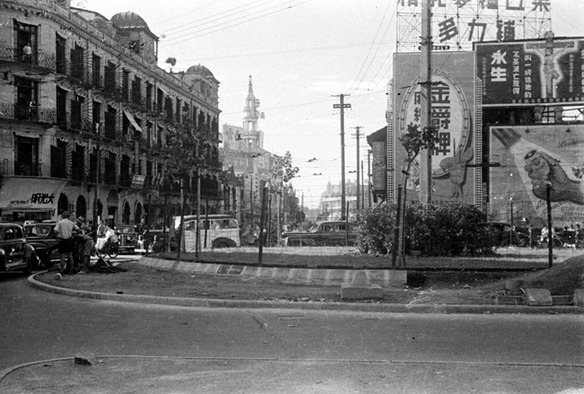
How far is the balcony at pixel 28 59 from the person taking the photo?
36.6m

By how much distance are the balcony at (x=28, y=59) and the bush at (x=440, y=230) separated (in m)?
25.2

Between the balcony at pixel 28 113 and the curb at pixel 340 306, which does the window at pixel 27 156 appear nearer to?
the balcony at pixel 28 113

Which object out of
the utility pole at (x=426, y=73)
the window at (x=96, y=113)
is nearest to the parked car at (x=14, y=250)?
the utility pole at (x=426, y=73)

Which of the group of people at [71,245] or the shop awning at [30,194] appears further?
the shop awning at [30,194]

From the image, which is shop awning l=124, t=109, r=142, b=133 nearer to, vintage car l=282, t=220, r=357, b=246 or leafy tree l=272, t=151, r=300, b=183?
leafy tree l=272, t=151, r=300, b=183

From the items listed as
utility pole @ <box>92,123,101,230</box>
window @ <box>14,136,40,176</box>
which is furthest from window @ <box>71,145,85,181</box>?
window @ <box>14,136,40,176</box>

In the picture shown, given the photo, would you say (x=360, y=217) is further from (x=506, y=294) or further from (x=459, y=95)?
(x=459, y=95)

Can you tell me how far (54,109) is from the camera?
39.0 meters

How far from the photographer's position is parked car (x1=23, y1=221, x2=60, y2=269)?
2042cm

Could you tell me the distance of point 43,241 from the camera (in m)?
20.6

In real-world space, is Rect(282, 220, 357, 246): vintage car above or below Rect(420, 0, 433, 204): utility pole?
below

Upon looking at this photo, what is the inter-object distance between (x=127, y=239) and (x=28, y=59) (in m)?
13.2

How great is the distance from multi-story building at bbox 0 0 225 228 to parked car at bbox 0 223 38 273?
12969 mm

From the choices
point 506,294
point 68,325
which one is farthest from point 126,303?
point 506,294
